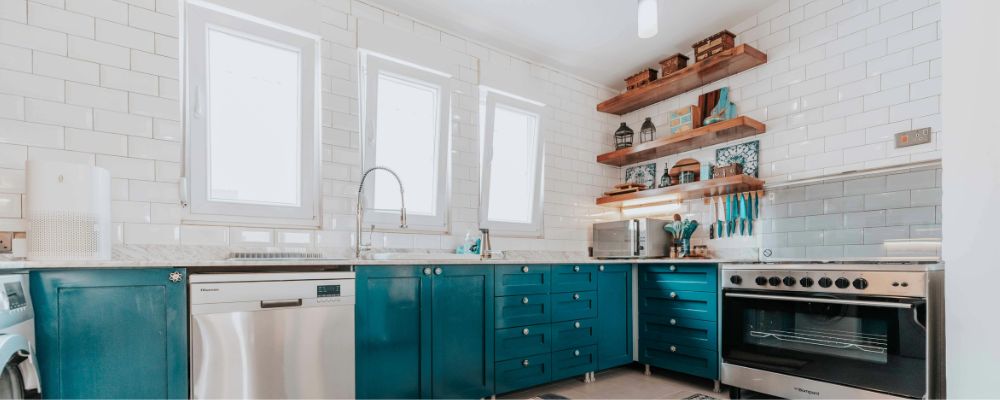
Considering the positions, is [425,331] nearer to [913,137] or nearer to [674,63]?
[674,63]

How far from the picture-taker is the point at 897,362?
229 cm

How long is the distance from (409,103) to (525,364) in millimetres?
2037

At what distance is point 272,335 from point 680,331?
2690mm

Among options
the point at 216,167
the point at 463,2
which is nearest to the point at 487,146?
the point at 463,2

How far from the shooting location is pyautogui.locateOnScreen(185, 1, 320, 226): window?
2.54m

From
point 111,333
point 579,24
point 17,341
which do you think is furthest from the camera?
point 579,24

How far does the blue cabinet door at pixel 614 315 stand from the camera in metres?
3.44

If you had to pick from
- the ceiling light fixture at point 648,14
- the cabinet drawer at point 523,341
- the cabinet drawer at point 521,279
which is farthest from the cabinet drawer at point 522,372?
the ceiling light fixture at point 648,14

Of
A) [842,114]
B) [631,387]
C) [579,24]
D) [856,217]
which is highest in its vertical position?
[579,24]

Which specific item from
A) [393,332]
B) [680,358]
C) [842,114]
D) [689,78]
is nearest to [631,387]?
[680,358]

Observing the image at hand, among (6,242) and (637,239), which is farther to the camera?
(637,239)

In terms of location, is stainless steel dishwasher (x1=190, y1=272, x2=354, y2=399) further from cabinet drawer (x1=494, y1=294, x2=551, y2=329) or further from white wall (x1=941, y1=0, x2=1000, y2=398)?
white wall (x1=941, y1=0, x2=1000, y2=398)

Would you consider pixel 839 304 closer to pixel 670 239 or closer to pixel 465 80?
pixel 670 239

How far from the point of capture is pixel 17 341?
1373 millimetres
